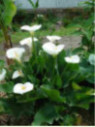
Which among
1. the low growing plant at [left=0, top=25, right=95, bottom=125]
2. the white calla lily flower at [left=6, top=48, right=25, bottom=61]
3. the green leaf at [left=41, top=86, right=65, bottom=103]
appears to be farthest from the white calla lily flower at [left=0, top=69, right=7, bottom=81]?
the green leaf at [left=41, top=86, right=65, bottom=103]

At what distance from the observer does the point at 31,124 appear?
6.24ft

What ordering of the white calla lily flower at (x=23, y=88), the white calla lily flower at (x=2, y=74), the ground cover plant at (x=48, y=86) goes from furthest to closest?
the white calla lily flower at (x=2, y=74), the ground cover plant at (x=48, y=86), the white calla lily flower at (x=23, y=88)

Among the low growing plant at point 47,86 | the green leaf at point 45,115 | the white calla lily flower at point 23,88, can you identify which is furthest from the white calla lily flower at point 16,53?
the green leaf at point 45,115

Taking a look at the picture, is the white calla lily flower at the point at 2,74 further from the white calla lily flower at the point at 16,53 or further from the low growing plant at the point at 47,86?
the white calla lily flower at the point at 16,53

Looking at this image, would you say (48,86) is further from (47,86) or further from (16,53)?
(16,53)

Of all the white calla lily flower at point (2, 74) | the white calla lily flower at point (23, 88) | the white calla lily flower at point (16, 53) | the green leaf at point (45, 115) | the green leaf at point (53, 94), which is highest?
the white calla lily flower at point (16, 53)

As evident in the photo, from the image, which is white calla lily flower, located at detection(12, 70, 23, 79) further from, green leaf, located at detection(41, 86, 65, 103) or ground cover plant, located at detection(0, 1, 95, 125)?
green leaf, located at detection(41, 86, 65, 103)

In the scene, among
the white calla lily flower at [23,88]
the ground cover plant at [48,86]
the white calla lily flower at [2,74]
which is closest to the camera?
the white calla lily flower at [23,88]

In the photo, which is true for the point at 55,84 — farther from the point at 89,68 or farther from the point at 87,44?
the point at 87,44

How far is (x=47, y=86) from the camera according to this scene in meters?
1.87

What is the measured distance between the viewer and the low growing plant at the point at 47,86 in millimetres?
1860

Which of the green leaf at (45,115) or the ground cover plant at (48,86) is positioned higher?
the ground cover plant at (48,86)

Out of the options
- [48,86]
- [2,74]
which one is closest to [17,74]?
[2,74]

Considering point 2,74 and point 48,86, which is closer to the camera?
point 48,86
